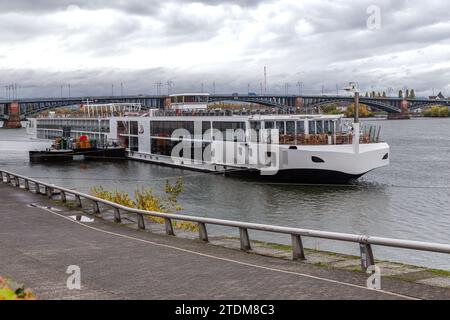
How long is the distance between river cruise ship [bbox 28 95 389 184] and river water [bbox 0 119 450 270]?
1.29 meters

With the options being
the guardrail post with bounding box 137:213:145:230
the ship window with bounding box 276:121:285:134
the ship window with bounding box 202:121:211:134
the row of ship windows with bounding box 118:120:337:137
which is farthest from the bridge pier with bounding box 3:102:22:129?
the guardrail post with bounding box 137:213:145:230

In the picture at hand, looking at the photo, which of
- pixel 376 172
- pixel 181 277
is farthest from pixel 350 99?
pixel 181 277

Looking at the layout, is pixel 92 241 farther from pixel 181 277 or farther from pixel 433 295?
pixel 433 295

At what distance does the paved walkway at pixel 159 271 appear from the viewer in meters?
9.13

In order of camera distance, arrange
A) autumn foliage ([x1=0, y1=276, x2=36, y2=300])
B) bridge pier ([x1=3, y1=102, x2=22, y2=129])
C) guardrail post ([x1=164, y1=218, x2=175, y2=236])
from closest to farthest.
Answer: autumn foliage ([x1=0, y1=276, x2=36, y2=300]) → guardrail post ([x1=164, y1=218, x2=175, y2=236]) → bridge pier ([x1=3, y1=102, x2=22, y2=129])

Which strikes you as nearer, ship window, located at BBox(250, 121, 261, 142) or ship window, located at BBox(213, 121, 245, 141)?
ship window, located at BBox(250, 121, 261, 142)

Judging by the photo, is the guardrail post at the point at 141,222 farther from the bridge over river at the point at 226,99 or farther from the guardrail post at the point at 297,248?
the bridge over river at the point at 226,99

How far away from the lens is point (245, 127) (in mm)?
50188

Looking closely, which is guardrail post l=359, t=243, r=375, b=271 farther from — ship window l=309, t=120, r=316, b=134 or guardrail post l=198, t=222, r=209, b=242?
ship window l=309, t=120, r=316, b=134

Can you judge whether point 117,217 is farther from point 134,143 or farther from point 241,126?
point 134,143

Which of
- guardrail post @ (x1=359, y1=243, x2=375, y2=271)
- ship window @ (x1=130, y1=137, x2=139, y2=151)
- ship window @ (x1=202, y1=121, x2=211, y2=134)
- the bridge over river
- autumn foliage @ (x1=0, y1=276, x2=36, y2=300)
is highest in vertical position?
the bridge over river

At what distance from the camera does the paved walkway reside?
9133 millimetres

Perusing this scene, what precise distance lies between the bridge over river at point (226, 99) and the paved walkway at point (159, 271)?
355 feet
